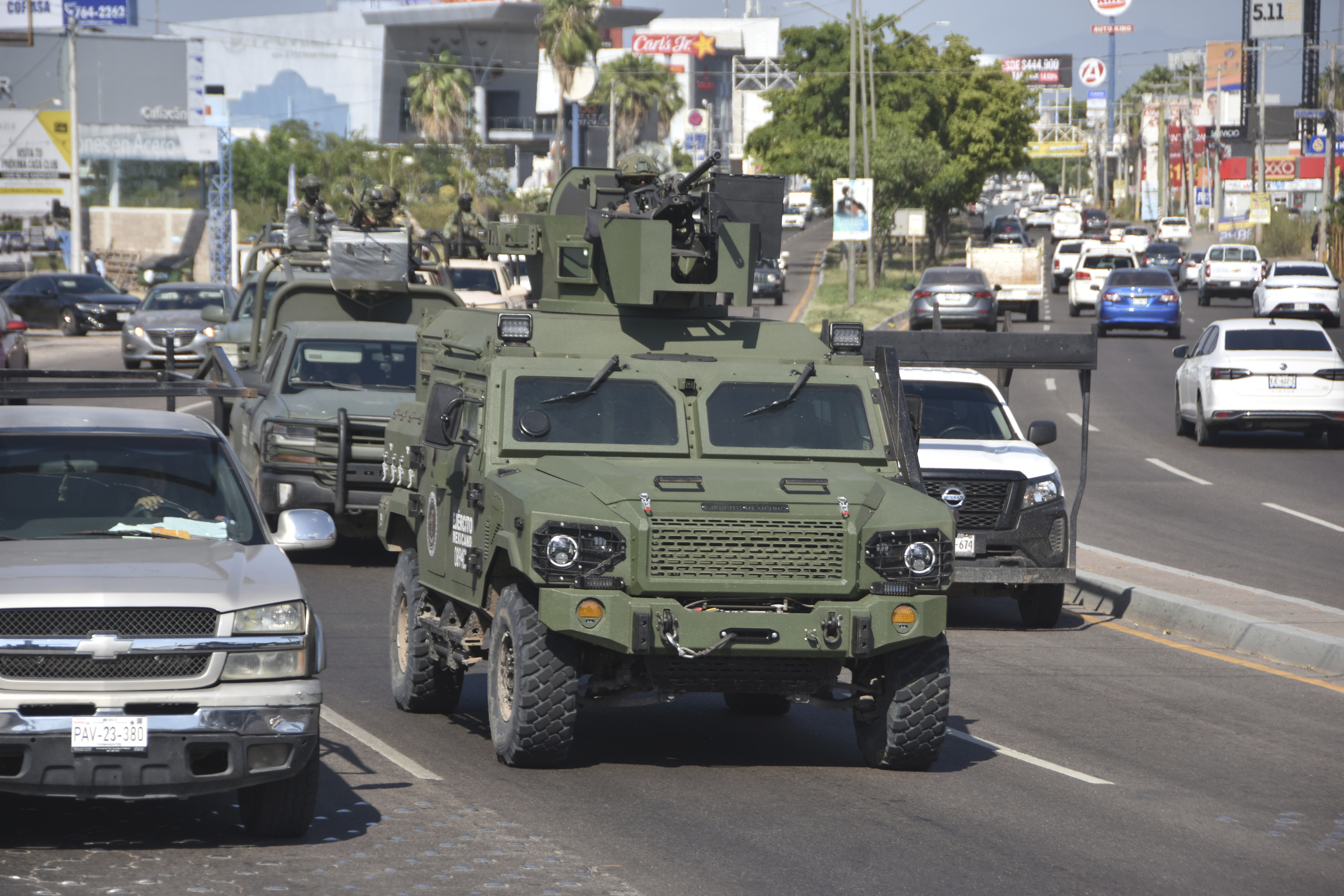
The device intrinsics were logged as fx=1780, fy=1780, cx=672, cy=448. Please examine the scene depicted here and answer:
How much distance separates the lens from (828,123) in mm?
73688

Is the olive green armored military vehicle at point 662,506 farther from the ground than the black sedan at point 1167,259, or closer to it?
closer to it

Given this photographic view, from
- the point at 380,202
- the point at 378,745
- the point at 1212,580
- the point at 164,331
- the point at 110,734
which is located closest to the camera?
the point at 110,734

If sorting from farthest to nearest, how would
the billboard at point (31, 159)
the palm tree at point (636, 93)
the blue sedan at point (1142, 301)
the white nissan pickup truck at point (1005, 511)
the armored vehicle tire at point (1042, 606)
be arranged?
the palm tree at point (636, 93) → the billboard at point (31, 159) → the blue sedan at point (1142, 301) → the armored vehicle tire at point (1042, 606) → the white nissan pickup truck at point (1005, 511)

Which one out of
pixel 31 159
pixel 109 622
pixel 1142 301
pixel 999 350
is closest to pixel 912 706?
pixel 109 622

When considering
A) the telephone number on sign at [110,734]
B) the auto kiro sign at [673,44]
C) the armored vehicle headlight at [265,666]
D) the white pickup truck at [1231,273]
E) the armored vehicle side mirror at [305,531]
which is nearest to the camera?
the telephone number on sign at [110,734]

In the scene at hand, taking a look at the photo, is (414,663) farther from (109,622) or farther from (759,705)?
(109,622)

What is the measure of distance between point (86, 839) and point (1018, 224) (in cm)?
8247

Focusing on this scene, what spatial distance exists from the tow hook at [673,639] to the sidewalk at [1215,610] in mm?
5834

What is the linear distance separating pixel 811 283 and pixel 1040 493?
60.0 m

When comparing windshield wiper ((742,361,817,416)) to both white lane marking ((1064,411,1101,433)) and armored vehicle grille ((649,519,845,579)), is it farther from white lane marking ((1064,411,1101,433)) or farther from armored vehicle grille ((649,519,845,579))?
white lane marking ((1064,411,1101,433))

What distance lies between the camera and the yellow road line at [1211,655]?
11.6m

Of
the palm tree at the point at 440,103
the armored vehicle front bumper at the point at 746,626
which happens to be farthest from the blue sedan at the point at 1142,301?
the palm tree at the point at 440,103

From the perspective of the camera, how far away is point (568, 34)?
7444 centimetres

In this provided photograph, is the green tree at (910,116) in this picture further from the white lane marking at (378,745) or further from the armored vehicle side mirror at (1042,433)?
the white lane marking at (378,745)
